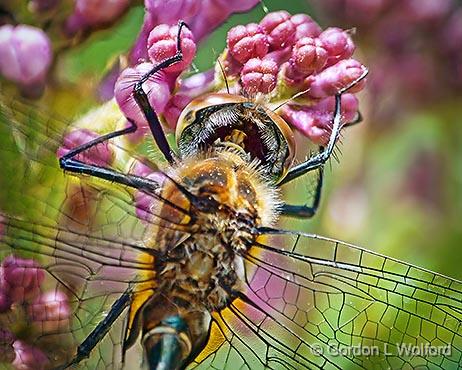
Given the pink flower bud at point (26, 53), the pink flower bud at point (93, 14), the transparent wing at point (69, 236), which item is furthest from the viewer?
the pink flower bud at point (93, 14)

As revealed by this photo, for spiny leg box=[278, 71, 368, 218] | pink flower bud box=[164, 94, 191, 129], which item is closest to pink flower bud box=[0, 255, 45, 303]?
pink flower bud box=[164, 94, 191, 129]

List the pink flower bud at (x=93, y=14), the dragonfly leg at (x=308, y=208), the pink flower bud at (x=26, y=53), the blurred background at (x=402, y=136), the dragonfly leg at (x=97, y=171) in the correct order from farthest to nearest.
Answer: the blurred background at (x=402, y=136), the dragonfly leg at (x=308, y=208), the pink flower bud at (x=93, y=14), the pink flower bud at (x=26, y=53), the dragonfly leg at (x=97, y=171)

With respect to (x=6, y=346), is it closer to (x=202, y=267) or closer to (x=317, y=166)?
(x=202, y=267)

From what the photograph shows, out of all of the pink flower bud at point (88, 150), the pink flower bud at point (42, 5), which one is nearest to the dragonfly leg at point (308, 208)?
the pink flower bud at point (88, 150)

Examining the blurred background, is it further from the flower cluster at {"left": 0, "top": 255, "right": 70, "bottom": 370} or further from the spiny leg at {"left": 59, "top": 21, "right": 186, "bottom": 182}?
the flower cluster at {"left": 0, "top": 255, "right": 70, "bottom": 370}

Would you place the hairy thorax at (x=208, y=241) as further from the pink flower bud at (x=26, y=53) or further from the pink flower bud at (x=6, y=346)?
the pink flower bud at (x=26, y=53)

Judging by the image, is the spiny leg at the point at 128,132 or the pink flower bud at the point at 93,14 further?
the pink flower bud at the point at 93,14
